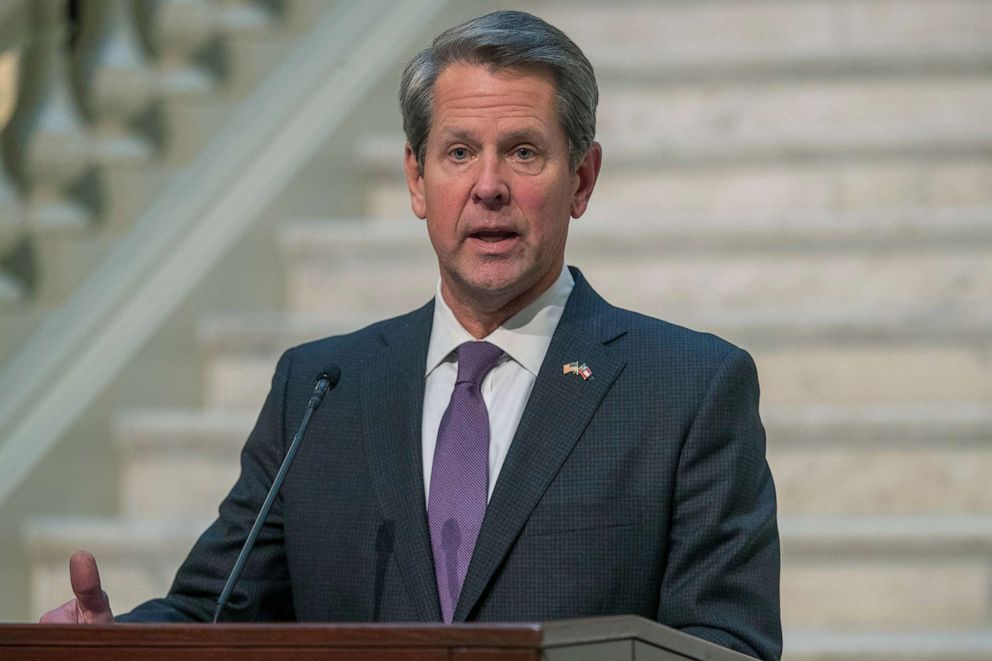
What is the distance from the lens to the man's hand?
196cm

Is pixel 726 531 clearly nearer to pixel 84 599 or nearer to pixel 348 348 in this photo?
pixel 348 348

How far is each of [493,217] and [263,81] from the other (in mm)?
2473

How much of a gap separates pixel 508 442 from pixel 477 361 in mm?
116

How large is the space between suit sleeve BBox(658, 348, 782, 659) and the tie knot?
0.28 meters

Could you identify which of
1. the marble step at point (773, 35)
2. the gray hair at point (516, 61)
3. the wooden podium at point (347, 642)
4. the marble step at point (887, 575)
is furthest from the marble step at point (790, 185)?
the wooden podium at point (347, 642)

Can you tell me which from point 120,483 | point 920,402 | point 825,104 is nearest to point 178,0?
point 120,483

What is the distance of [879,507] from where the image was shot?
3645mm

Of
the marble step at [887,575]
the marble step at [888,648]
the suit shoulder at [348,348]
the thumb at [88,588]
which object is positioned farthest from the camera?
the marble step at [887,575]

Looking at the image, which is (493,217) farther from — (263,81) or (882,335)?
(263,81)

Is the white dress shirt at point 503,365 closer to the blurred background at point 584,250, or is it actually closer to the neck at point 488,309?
the neck at point 488,309

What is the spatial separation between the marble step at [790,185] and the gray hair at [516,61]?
6.19 feet

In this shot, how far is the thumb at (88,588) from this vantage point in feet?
6.44

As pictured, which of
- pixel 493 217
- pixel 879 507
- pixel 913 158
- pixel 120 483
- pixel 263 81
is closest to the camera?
pixel 493 217

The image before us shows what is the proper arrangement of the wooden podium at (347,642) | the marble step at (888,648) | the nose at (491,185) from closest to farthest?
the wooden podium at (347,642)
the nose at (491,185)
the marble step at (888,648)
